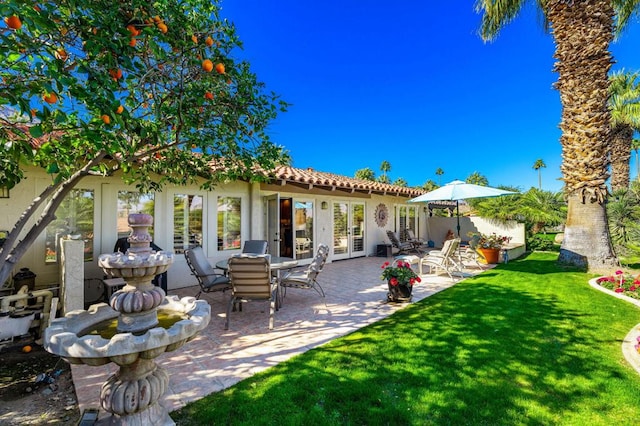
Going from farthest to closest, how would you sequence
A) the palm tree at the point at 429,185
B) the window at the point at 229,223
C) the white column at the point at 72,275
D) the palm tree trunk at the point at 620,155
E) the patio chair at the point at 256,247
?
the palm tree at the point at 429,185
the palm tree trunk at the point at 620,155
the window at the point at 229,223
the patio chair at the point at 256,247
the white column at the point at 72,275

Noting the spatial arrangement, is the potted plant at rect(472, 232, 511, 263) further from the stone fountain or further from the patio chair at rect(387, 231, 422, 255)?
the stone fountain

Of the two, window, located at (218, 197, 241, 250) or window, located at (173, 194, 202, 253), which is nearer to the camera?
window, located at (173, 194, 202, 253)

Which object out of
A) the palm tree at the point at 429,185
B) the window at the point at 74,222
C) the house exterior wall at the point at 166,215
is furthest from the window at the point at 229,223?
the palm tree at the point at 429,185

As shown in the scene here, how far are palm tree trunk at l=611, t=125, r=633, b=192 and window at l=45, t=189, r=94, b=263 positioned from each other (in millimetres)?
23230

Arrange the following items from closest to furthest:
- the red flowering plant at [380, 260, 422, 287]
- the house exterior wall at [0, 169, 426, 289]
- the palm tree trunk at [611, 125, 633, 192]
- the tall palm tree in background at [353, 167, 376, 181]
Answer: the house exterior wall at [0, 169, 426, 289]
the red flowering plant at [380, 260, 422, 287]
the palm tree trunk at [611, 125, 633, 192]
the tall palm tree in background at [353, 167, 376, 181]

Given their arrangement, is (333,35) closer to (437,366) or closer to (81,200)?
(81,200)

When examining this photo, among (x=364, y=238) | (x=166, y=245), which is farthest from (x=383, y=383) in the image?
(x=364, y=238)

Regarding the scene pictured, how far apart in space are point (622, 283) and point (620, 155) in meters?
14.3

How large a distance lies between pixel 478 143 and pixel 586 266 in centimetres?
2415

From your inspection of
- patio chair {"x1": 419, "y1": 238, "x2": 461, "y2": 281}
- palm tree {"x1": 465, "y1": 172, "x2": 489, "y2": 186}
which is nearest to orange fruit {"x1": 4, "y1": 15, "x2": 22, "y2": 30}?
patio chair {"x1": 419, "y1": 238, "x2": 461, "y2": 281}

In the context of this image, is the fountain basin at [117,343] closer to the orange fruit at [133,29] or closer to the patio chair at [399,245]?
the orange fruit at [133,29]

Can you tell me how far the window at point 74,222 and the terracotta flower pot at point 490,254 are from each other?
12.8 m

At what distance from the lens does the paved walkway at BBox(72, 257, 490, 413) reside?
3.29 meters

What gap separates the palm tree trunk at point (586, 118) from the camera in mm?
8578
